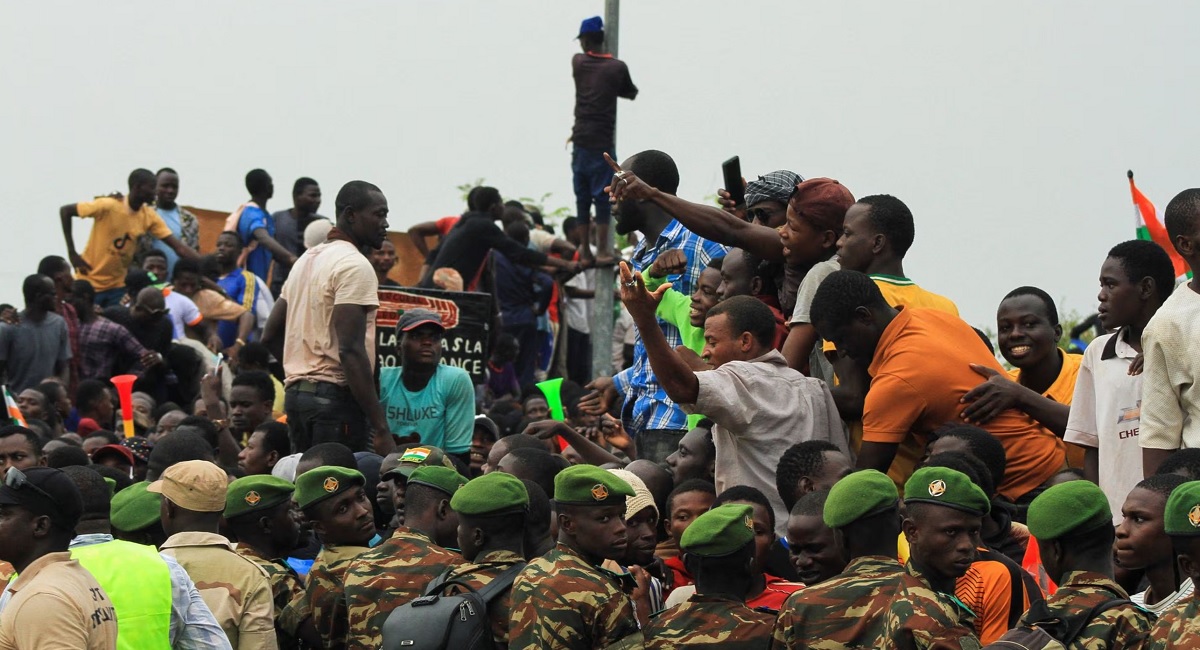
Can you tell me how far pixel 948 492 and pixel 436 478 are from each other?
224cm

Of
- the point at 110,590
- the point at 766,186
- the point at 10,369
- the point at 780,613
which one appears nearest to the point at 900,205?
the point at 766,186

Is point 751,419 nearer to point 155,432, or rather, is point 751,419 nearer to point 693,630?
point 693,630

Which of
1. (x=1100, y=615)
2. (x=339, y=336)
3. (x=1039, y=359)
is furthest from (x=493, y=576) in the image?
(x=339, y=336)

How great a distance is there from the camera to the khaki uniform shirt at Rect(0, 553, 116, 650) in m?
4.84

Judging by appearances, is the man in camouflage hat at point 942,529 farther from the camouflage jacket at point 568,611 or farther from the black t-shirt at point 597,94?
the black t-shirt at point 597,94

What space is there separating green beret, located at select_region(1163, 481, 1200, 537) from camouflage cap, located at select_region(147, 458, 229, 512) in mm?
3602

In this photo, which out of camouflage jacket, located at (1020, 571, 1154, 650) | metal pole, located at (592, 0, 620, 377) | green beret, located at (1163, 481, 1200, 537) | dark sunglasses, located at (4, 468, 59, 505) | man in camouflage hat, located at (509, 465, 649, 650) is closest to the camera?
green beret, located at (1163, 481, 1200, 537)

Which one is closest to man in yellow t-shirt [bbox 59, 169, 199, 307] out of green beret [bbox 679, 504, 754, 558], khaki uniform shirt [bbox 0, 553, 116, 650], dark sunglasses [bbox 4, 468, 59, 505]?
dark sunglasses [bbox 4, 468, 59, 505]

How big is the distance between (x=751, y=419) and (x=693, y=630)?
4.39ft

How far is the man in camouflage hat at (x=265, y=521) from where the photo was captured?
6730mm

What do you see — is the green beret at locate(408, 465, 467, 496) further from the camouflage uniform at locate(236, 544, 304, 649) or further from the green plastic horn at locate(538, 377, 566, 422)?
the green plastic horn at locate(538, 377, 566, 422)

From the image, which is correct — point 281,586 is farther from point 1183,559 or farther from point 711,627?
point 1183,559

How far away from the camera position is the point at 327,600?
629cm

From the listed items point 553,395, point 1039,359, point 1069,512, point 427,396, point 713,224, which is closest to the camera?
point 1069,512
